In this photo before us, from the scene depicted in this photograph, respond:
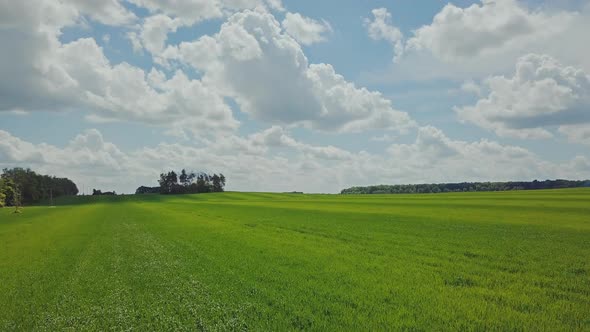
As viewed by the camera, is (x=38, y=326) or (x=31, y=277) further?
(x=31, y=277)

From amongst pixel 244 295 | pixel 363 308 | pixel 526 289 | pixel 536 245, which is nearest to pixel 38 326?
pixel 244 295

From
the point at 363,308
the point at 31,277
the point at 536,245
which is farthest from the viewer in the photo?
the point at 536,245

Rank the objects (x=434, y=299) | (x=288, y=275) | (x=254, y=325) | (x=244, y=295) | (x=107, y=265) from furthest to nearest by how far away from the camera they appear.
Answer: (x=107, y=265) → (x=288, y=275) → (x=244, y=295) → (x=434, y=299) → (x=254, y=325)

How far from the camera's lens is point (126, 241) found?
3116cm

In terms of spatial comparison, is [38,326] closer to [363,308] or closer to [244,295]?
[244,295]

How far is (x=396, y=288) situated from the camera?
1481 cm

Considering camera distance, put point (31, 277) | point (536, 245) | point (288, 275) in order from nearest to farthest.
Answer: point (288, 275), point (31, 277), point (536, 245)

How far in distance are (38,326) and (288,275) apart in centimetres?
942

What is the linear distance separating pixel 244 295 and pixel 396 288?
5.82 meters

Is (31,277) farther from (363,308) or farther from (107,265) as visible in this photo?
(363,308)

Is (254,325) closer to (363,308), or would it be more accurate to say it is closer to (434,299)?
(363,308)

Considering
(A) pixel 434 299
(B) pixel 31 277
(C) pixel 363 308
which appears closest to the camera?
(C) pixel 363 308

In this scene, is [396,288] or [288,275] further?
[288,275]

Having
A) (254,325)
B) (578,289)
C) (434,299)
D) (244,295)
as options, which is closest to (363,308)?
(434,299)
